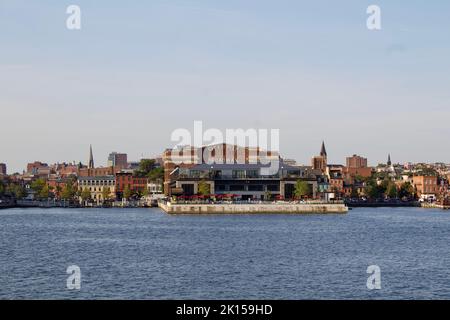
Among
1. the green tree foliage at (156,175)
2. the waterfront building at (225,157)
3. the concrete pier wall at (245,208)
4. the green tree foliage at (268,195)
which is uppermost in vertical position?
the waterfront building at (225,157)

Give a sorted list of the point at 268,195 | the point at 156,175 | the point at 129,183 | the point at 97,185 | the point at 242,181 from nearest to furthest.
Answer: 1. the point at 268,195
2. the point at 242,181
3. the point at 156,175
4. the point at 129,183
5. the point at 97,185

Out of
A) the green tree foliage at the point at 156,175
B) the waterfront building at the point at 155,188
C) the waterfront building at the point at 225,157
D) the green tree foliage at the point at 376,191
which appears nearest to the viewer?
the waterfront building at the point at 225,157

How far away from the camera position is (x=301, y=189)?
134000 mm

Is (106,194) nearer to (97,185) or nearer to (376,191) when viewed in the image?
(97,185)

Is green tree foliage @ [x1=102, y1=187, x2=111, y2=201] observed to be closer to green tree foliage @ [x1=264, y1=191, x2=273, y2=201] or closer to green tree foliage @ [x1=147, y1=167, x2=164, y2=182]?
green tree foliage @ [x1=147, y1=167, x2=164, y2=182]

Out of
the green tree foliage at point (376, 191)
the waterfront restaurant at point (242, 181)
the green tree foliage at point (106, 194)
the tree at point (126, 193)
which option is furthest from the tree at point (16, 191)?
the green tree foliage at point (376, 191)

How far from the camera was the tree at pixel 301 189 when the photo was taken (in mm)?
133875

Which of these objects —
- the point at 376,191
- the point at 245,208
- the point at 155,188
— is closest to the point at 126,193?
the point at 155,188

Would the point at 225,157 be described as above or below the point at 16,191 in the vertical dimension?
above

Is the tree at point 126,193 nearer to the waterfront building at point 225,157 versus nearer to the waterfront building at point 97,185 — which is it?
the waterfront building at point 225,157

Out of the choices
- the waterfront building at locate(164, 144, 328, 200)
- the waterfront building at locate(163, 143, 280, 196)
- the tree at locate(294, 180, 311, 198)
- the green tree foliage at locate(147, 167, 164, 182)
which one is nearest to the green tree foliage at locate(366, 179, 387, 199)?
the waterfront building at locate(163, 143, 280, 196)

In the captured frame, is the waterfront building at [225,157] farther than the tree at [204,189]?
Yes

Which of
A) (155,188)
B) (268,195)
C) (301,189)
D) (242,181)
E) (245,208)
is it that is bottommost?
(245,208)

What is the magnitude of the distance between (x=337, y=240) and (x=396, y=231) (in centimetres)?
1597
